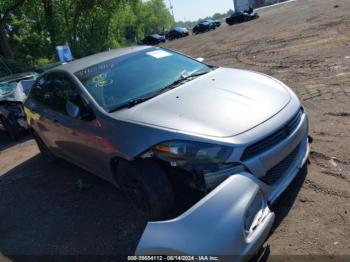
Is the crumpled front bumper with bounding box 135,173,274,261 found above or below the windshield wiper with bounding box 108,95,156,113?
below

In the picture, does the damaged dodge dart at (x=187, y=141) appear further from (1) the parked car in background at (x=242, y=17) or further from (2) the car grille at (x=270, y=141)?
(1) the parked car in background at (x=242, y=17)

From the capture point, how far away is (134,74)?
14.3 feet

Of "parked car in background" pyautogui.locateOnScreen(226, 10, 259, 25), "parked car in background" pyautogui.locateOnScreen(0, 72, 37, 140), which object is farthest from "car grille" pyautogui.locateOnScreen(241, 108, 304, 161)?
"parked car in background" pyautogui.locateOnScreen(226, 10, 259, 25)

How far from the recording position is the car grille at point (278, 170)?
307cm

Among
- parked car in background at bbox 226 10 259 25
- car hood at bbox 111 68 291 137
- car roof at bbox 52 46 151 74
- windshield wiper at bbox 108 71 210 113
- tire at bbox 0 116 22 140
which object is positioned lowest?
parked car in background at bbox 226 10 259 25

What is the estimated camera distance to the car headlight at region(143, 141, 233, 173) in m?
2.93

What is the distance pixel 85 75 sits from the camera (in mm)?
Result: 4375

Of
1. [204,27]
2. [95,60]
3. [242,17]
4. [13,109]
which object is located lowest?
[204,27]

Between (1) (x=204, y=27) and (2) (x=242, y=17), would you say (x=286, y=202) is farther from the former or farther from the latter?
(1) (x=204, y=27)

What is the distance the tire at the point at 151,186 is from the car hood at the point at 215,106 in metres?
0.40

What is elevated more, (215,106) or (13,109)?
(215,106)

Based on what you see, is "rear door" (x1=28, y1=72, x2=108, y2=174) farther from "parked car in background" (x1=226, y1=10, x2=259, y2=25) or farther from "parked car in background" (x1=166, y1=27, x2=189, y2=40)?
"parked car in background" (x1=166, y1=27, x2=189, y2=40)

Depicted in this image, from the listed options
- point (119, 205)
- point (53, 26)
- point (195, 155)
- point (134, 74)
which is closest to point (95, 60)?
point (134, 74)

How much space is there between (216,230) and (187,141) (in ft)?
2.65
